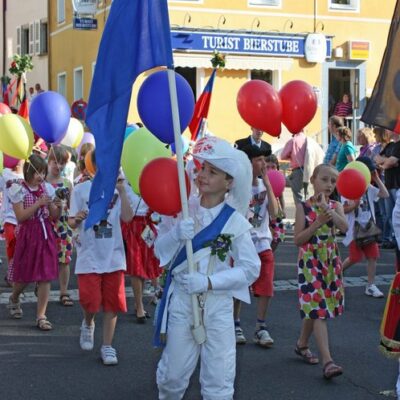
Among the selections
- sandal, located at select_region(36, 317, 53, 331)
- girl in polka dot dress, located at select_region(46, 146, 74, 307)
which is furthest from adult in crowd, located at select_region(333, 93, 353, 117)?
sandal, located at select_region(36, 317, 53, 331)

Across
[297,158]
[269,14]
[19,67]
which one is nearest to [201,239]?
[297,158]

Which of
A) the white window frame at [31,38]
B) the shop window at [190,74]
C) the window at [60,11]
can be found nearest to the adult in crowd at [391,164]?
the shop window at [190,74]

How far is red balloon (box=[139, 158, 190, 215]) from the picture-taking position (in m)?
4.98

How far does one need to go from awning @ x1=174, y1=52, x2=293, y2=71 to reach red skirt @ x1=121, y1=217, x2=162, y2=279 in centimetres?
1770

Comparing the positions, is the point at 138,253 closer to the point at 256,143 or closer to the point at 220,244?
the point at 256,143

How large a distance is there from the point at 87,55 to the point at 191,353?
26211 mm

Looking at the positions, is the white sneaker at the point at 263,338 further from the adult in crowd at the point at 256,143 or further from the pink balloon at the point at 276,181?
the adult in crowd at the point at 256,143

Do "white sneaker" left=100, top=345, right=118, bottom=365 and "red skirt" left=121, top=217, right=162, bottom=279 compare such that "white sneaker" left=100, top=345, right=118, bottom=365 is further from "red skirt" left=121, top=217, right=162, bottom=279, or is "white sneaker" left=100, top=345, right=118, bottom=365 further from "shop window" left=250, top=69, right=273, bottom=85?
"shop window" left=250, top=69, right=273, bottom=85

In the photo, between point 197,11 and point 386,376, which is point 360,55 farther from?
point 386,376

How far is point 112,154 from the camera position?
17.0 ft

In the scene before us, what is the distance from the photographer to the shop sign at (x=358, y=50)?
94.6ft

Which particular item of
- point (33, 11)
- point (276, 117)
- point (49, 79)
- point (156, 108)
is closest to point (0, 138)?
point (276, 117)

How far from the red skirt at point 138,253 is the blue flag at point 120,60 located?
3.53 meters

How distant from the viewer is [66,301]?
9156 mm
